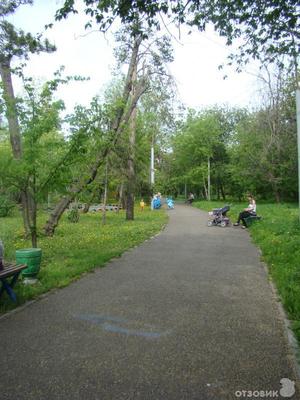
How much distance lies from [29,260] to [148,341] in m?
3.52

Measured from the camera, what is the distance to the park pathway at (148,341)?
3168mm

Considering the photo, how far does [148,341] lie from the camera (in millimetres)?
4074

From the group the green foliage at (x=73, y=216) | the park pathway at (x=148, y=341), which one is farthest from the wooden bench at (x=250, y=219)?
the green foliage at (x=73, y=216)

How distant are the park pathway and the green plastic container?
0.86 meters

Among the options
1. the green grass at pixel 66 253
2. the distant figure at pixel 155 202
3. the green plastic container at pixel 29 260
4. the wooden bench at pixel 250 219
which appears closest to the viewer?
the green grass at pixel 66 253

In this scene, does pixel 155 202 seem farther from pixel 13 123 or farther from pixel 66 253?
pixel 13 123

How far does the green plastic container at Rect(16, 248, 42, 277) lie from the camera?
21.8 feet

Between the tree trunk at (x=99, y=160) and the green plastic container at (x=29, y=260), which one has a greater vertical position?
the tree trunk at (x=99, y=160)

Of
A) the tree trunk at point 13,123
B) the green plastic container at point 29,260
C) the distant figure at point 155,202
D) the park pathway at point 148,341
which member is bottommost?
the park pathway at point 148,341

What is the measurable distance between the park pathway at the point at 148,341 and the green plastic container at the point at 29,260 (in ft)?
2.83

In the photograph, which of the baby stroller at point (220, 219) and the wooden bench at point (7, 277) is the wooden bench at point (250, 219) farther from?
the wooden bench at point (7, 277)

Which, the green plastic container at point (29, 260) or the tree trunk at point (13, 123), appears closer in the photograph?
the green plastic container at point (29, 260)

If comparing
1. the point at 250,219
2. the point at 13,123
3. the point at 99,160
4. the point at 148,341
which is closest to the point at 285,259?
the point at 148,341

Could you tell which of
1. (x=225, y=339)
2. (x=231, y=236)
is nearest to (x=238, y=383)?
(x=225, y=339)
